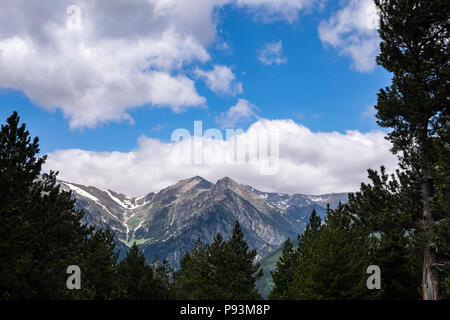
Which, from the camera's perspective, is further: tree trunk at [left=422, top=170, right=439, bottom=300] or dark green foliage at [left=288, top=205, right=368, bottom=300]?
dark green foliage at [left=288, top=205, right=368, bottom=300]

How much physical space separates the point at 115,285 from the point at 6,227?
63.6ft

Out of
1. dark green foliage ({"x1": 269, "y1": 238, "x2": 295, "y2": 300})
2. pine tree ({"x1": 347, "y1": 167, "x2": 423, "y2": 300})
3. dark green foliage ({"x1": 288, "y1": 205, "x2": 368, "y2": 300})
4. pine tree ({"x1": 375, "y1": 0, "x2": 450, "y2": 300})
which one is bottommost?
dark green foliage ({"x1": 269, "y1": 238, "x2": 295, "y2": 300})

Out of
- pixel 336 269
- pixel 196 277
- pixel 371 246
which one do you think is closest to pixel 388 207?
pixel 336 269

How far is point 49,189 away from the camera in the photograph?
31.6 meters

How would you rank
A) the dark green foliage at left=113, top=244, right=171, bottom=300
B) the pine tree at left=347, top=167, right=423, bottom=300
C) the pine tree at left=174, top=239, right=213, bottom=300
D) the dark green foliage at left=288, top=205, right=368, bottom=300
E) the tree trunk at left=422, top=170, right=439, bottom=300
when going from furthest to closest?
the dark green foliage at left=113, top=244, right=171, bottom=300 → the pine tree at left=174, top=239, right=213, bottom=300 → the dark green foliage at left=288, top=205, right=368, bottom=300 → the pine tree at left=347, top=167, right=423, bottom=300 → the tree trunk at left=422, top=170, right=439, bottom=300

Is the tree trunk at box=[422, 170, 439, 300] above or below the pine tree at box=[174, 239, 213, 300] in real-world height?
above

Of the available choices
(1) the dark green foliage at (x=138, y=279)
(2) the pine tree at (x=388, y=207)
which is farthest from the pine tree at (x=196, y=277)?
(2) the pine tree at (x=388, y=207)

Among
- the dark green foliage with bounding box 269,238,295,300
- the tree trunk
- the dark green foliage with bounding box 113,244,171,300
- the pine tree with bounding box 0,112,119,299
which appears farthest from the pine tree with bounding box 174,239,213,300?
the tree trunk

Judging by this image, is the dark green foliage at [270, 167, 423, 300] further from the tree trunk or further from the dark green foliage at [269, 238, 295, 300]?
the dark green foliage at [269, 238, 295, 300]

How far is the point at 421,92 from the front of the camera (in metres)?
20.4

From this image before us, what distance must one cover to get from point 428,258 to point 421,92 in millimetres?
10235

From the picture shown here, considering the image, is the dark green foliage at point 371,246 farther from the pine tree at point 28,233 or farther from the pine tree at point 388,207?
the pine tree at point 28,233

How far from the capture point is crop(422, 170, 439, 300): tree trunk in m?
19.8
